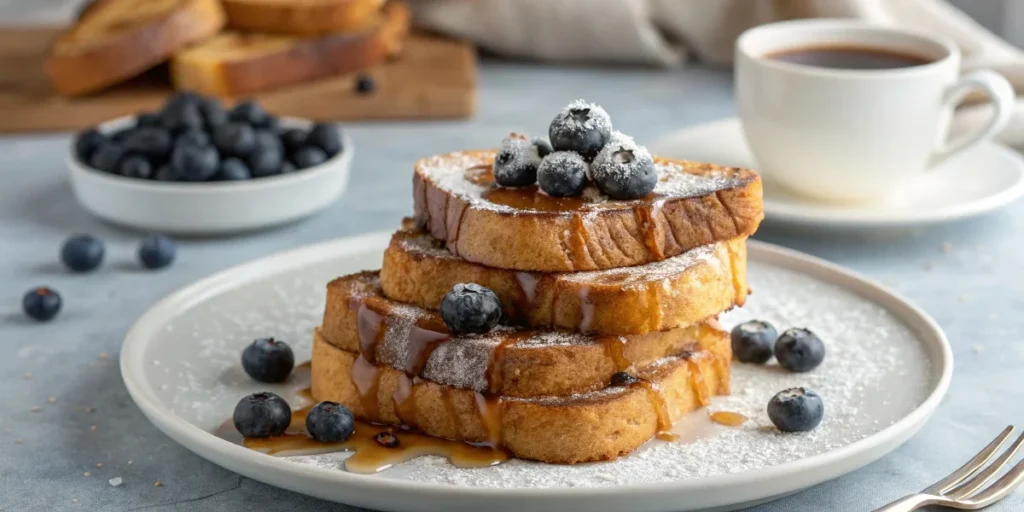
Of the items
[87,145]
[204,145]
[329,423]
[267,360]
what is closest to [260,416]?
[329,423]

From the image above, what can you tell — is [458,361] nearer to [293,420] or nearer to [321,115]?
[293,420]

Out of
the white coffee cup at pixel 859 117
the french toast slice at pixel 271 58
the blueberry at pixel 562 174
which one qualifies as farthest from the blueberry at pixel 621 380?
the french toast slice at pixel 271 58

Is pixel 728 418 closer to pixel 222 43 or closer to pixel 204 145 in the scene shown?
pixel 204 145

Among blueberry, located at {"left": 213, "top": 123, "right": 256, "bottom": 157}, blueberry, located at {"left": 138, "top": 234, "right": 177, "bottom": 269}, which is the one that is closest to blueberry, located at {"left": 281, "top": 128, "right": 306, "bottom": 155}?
blueberry, located at {"left": 213, "top": 123, "right": 256, "bottom": 157}

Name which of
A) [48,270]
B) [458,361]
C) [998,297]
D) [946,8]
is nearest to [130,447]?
[458,361]

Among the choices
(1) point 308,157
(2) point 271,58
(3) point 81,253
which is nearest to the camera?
(3) point 81,253

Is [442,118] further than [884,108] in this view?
Yes
